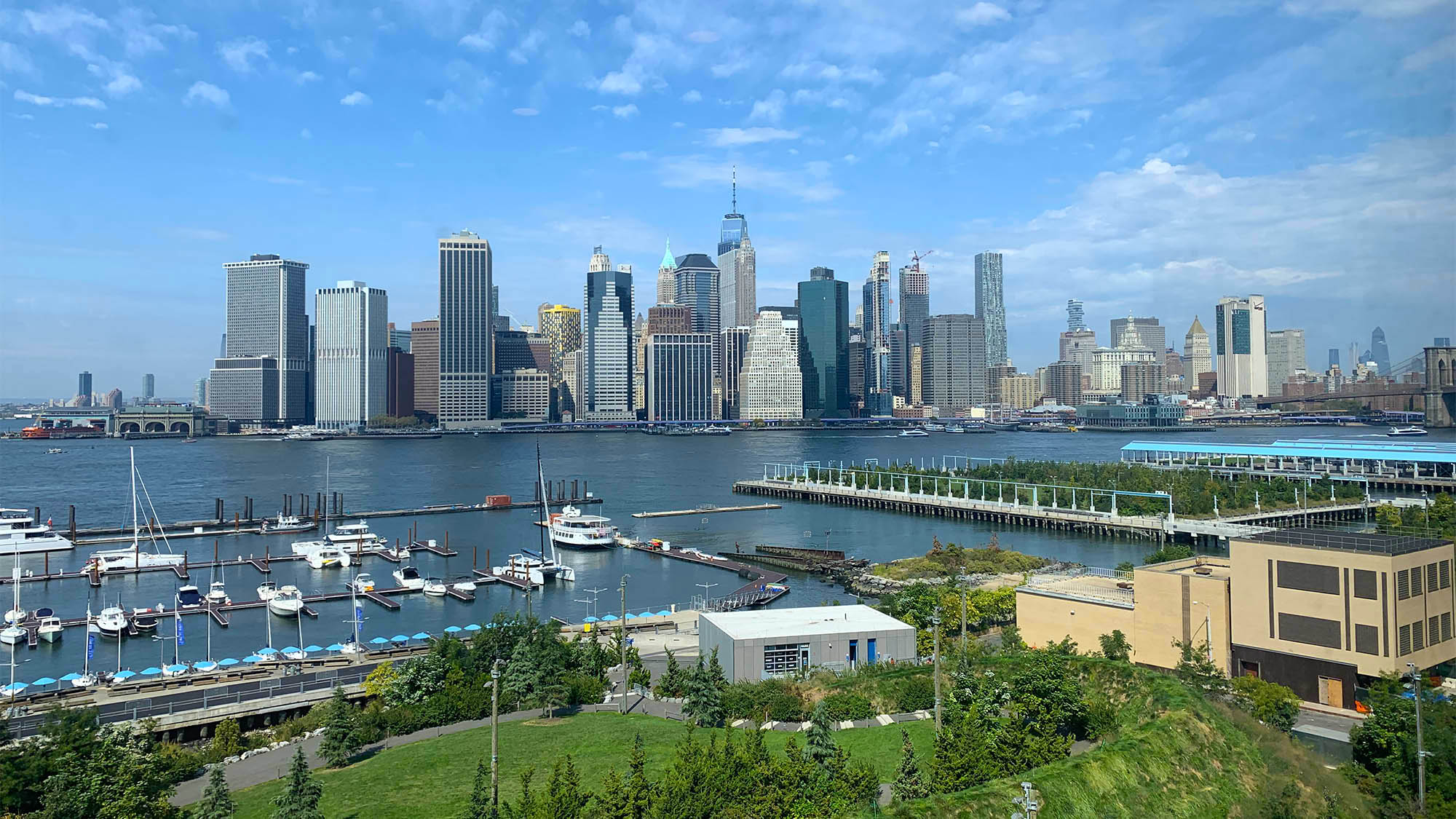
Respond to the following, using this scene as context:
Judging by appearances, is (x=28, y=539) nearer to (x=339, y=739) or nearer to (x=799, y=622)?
(x=339, y=739)

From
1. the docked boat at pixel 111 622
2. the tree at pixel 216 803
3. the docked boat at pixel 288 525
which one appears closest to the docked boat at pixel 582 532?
the docked boat at pixel 288 525

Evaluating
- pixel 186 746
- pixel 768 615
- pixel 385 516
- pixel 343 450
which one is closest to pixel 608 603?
pixel 768 615

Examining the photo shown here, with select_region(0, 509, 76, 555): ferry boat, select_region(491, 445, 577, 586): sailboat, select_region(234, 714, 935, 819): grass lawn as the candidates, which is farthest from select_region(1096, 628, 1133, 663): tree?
select_region(0, 509, 76, 555): ferry boat

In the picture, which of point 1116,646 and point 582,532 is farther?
point 582,532

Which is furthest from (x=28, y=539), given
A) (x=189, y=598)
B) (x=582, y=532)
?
(x=582, y=532)

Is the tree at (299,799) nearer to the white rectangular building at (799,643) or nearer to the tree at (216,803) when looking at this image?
the tree at (216,803)

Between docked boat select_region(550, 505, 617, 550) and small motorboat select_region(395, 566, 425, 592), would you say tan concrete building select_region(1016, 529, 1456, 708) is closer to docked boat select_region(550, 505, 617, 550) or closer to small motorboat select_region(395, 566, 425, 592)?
small motorboat select_region(395, 566, 425, 592)

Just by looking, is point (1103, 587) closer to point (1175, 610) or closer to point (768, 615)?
point (1175, 610)
